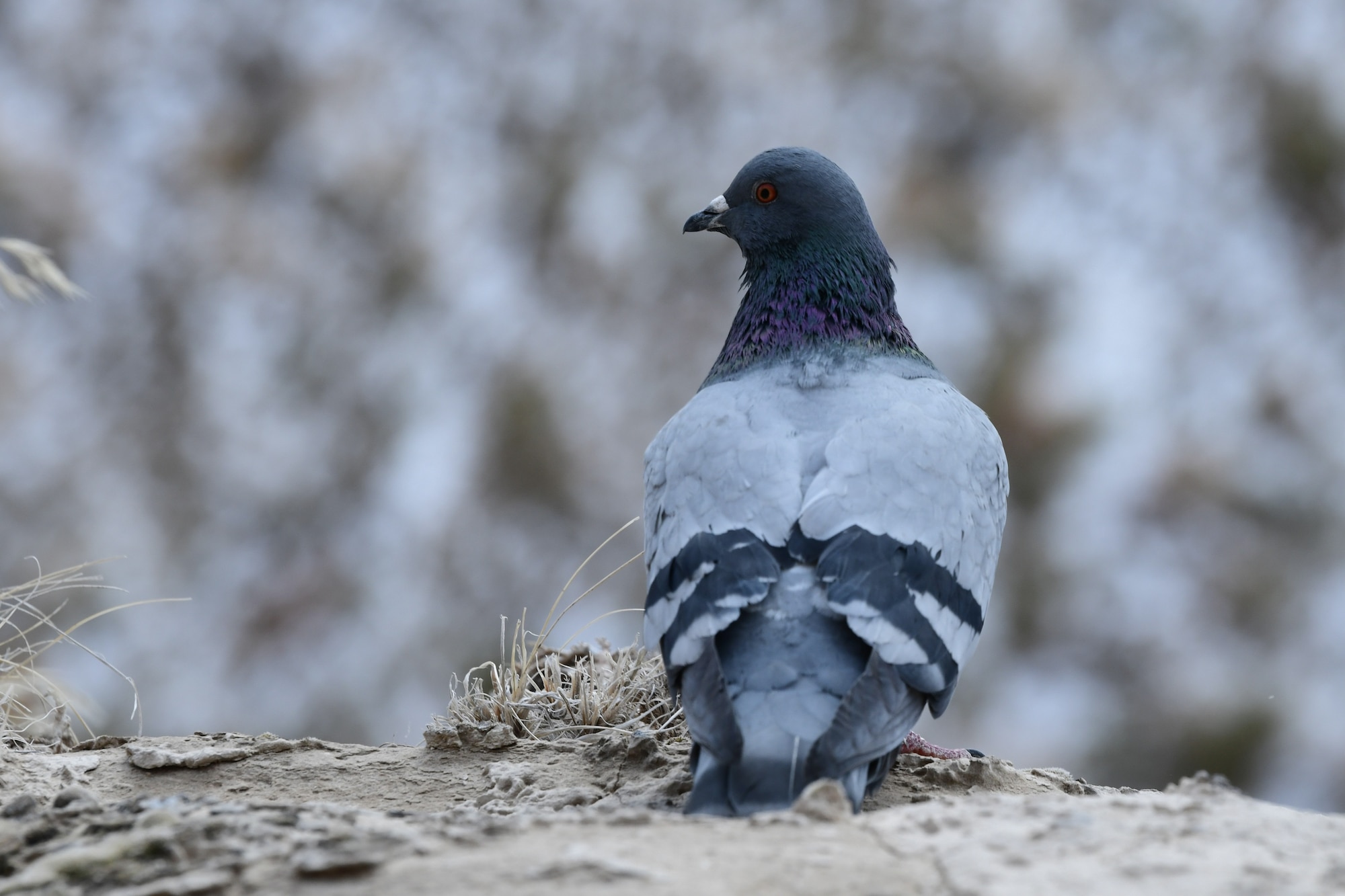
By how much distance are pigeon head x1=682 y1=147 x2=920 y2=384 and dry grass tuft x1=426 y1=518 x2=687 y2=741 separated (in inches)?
38.7

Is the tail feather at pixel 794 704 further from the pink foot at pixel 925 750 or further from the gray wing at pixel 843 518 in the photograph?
the pink foot at pixel 925 750

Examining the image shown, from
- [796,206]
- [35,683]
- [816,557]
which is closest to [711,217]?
[796,206]

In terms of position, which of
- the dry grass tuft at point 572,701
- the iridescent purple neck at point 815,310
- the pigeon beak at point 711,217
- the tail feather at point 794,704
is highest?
the pigeon beak at point 711,217

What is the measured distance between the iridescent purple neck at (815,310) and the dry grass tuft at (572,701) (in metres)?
0.92

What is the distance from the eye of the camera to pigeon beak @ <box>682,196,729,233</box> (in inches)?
209

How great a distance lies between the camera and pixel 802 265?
4.98 m

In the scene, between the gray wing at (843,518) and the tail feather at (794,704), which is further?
the gray wing at (843,518)

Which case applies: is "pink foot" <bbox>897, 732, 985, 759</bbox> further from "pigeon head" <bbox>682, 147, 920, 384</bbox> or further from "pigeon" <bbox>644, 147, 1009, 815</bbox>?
"pigeon head" <bbox>682, 147, 920, 384</bbox>

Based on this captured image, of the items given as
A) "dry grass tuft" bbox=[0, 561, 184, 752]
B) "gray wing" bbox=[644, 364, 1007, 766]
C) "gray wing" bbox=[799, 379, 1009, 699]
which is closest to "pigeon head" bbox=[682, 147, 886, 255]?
"gray wing" bbox=[644, 364, 1007, 766]

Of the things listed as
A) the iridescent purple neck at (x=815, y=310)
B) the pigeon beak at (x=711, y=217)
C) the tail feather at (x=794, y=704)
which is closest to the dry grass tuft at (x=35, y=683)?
the tail feather at (x=794, y=704)

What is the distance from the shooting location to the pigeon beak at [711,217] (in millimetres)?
5320

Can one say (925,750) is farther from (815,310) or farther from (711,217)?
(711,217)

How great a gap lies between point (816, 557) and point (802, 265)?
1890 mm

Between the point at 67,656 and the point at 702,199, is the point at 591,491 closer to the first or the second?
the point at 702,199
